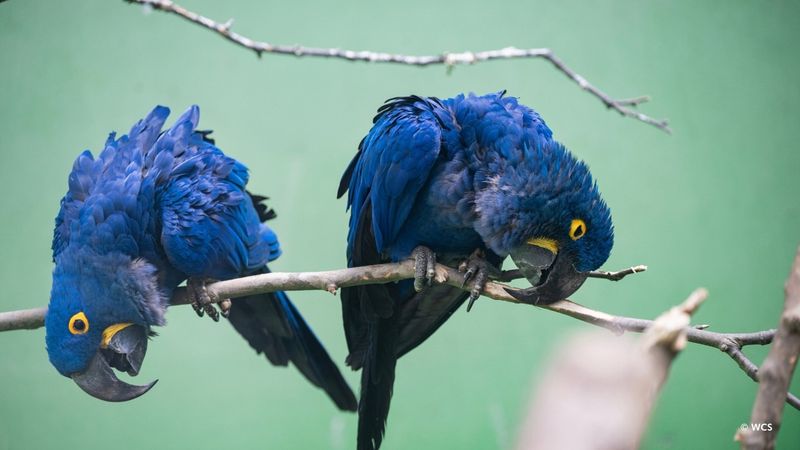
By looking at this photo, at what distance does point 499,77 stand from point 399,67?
453 mm

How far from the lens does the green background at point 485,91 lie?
315cm

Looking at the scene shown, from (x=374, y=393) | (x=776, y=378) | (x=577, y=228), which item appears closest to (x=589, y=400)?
(x=776, y=378)

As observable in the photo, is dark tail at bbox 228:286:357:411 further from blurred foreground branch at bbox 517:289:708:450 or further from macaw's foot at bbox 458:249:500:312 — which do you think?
blurred foreground branch at bbox 517:289:708:450

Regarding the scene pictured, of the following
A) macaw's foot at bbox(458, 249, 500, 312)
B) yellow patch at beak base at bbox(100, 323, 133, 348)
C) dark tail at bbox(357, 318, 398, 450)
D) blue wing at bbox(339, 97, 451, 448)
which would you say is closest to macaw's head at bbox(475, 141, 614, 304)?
macaw's foot at bbox(458, 249, 500, 312)

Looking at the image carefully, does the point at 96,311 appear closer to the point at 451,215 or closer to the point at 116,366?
the point at 116,366

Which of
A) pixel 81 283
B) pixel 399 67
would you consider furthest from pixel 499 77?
pixel 81 283

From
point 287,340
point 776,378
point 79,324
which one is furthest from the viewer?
point 287,340

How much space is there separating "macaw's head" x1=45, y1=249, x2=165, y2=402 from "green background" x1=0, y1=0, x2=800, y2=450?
34.2 inches

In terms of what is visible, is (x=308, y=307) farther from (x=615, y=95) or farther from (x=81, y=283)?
(x=615, y=95)

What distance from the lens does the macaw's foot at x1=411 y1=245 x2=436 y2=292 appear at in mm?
2127

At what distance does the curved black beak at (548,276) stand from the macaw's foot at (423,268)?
25 cm

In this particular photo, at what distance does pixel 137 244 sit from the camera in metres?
2.30

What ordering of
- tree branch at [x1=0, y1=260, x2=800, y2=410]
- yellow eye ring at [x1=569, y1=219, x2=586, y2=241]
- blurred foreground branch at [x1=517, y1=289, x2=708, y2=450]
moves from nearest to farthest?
blurred foreground branch at [x1=517, y1=289, x2=708, y2=450]
tree branch at [x1=0, y1=260, x2=800, y2=410]
yellow eye ring at [x1=569, y1=219, x2=586, y2=241]

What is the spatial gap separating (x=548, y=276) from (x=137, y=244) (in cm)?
128
